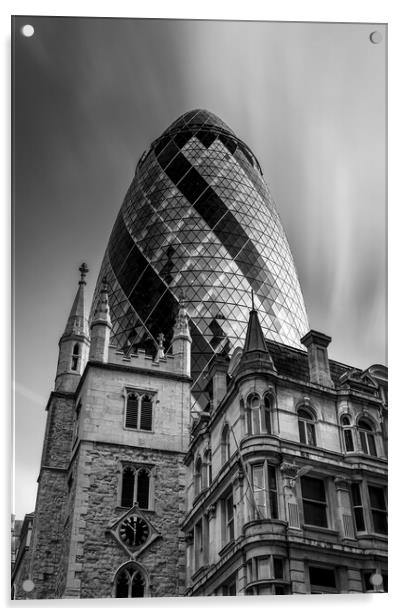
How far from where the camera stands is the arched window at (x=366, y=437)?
12.7m

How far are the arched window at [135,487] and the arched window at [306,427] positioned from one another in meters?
5.00

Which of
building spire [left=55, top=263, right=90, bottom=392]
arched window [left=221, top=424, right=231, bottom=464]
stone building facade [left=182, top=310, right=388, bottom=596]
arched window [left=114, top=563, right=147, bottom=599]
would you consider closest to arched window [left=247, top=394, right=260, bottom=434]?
stone building facade [left=182, top=310, right=388, bottom=596]

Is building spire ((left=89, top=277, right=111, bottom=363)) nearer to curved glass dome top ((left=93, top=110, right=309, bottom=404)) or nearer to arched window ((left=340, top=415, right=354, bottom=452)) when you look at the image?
curved glass dome top ((left=93, top=110, right=309, bottom=404))

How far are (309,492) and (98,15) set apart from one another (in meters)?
7.39

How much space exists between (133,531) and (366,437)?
526cm

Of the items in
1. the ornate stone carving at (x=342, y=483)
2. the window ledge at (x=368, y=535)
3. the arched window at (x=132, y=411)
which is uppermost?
the arched window at (x=132, y=411)

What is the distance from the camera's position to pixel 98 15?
11.2m

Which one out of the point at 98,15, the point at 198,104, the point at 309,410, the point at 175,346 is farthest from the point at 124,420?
the point at 98,15

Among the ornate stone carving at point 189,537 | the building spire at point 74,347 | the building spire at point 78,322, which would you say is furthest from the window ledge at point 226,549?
the building spire at point 78,322

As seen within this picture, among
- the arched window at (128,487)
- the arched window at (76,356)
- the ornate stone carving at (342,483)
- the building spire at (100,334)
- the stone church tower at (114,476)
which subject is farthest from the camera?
the arched window at (76,356)

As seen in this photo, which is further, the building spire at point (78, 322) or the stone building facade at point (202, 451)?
the building spire at point (78, 322)

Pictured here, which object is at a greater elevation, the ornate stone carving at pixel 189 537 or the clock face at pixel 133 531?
the clock face at pixel 133 531

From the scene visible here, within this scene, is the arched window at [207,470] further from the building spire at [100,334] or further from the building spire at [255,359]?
the building spire at [100,334]
